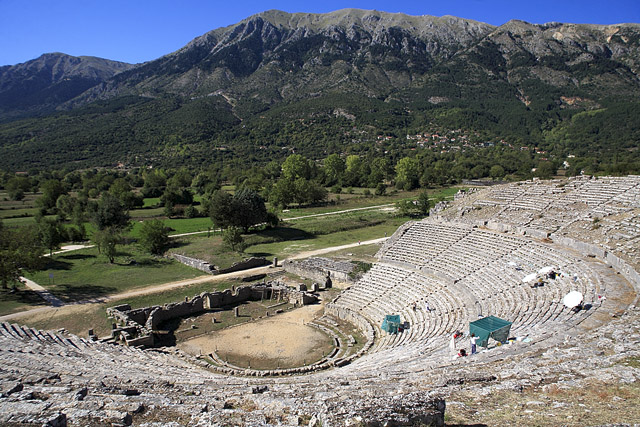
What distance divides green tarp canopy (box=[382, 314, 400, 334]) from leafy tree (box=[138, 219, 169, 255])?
3164 centimetres

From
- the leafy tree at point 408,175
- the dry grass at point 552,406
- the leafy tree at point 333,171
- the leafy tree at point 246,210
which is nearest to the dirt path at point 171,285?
the leafy tree at point 246,210

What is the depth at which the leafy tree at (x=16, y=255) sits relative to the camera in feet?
106

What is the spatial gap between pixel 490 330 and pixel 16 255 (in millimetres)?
34651

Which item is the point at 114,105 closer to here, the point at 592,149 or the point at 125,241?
the point at 125,241

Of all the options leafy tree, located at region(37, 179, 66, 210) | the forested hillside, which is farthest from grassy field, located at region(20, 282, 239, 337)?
the forested hillside

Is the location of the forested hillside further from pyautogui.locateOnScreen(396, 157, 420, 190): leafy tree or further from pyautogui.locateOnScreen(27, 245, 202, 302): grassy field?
pyautogui.locateOnScreen(27, 245, 202, 302): grassy field

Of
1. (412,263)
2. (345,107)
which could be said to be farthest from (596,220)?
(345,107)

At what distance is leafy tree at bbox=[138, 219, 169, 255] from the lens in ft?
155

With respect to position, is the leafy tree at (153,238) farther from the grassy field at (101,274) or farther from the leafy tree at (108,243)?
the leafy tree at (108,243)

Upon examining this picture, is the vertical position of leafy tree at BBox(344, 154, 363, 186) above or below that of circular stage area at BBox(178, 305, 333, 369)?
above

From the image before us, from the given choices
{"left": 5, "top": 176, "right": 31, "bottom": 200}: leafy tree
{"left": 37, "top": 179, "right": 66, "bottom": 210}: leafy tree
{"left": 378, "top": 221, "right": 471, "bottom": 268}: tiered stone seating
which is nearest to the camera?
{"left": 378, "top": 221, "right": 471, "bottom": 268}: tiered stone seating

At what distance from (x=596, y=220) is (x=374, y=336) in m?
19.0

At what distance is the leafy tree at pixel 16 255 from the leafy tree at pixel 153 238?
1175 centimetres

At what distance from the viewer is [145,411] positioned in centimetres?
1035
